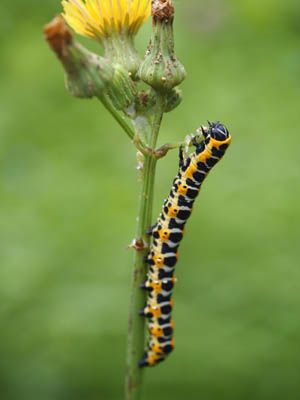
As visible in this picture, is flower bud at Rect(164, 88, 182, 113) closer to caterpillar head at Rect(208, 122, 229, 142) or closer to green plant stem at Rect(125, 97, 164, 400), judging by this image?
green plant stem at Rect(125, 97, 164, 400)

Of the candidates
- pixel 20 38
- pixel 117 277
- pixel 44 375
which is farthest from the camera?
pixel 20 38

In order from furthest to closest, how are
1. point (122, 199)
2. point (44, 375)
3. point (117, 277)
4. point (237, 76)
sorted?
point (237, 76) < point (122, 199) < point (117, 277) < point (44, 375)

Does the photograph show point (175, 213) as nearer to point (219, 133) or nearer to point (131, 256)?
point (219, 133)

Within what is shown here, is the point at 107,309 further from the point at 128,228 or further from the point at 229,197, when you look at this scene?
the point at 229,197

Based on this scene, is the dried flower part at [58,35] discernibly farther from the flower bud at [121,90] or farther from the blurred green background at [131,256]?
the blurred green background at [131,256]

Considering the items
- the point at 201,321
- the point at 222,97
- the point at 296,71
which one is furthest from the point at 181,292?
the point at 296,71

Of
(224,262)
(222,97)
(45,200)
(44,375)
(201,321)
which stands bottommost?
(44,375)

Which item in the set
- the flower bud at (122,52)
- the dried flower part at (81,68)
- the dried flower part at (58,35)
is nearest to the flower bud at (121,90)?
the dried flower part at (81,68)
